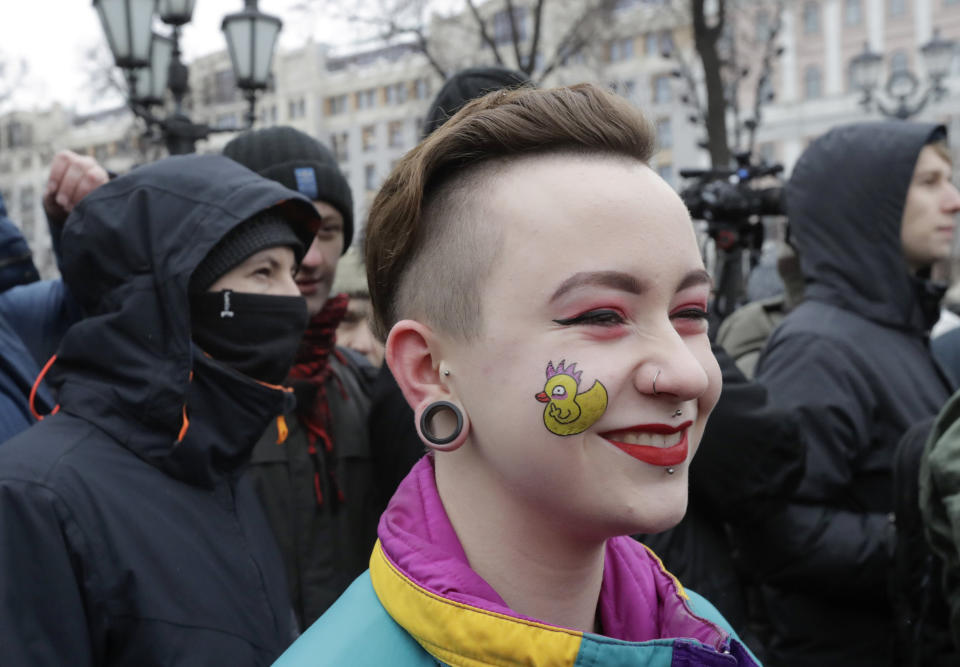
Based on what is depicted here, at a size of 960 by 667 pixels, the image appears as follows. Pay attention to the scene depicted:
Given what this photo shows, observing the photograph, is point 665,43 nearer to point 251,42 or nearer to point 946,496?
point 251,42

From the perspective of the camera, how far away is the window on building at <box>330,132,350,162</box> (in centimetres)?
6353

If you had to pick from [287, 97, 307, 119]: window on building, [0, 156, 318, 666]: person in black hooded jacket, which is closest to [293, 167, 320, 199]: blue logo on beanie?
[0, 156, 318, 666]: person in black hooded jacket

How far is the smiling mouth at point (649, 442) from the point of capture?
1338mm

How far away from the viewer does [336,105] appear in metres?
64.3

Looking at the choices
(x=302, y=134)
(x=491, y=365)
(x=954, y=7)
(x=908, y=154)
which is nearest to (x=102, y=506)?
(x=491, y=365)

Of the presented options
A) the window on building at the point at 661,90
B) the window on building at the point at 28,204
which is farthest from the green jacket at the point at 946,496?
the window on building at the point at 28,204

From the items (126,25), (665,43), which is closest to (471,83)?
(126,25)

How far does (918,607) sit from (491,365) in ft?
6.23

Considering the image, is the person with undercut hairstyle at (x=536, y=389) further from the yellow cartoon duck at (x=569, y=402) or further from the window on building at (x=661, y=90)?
the window on building at (x=661, y=90)

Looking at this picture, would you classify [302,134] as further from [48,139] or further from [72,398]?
[48,139]

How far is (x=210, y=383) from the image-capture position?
7.95 ft

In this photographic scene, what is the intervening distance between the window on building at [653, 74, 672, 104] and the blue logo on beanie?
48.3m

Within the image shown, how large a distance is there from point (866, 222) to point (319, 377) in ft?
6.77

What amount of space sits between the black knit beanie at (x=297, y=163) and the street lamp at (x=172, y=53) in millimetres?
4529
